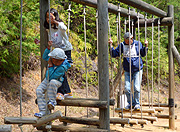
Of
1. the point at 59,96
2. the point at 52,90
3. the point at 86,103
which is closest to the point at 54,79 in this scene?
the point at 52,90

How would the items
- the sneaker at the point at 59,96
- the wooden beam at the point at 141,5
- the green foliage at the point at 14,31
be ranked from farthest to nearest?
1. the green foliage at the point at 14,31
2. the wooden beam at the point at 141,5
3. the sneaker at the point at 59,96

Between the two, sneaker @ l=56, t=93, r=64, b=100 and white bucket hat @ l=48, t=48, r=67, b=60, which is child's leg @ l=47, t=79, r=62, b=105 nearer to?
sneaker @ l=56, t=93, r=64, b=100

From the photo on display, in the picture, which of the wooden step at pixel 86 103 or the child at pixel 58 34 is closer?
the wooden step at pixel 86 103

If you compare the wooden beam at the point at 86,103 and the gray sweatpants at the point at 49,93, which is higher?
the gray sweatpants at the point at 49,93

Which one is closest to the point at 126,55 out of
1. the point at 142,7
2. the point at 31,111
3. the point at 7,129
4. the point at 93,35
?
the point at 142,7

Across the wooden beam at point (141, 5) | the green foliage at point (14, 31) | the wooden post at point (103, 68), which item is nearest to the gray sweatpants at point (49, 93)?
the wooden post at point (103, 68)

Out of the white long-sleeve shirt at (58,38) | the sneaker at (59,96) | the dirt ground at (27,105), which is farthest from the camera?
the dirt ground at (27,105)

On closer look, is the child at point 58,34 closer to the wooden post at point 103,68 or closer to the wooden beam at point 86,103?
the wooden beam at point 86,103

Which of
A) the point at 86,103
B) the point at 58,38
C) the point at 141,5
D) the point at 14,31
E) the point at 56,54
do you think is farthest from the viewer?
the point at 14,31

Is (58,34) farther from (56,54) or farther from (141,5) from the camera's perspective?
(141,5)

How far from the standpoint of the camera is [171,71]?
247 inches

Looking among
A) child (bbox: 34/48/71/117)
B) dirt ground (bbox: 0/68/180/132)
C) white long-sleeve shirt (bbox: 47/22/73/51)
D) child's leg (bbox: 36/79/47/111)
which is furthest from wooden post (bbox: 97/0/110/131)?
dirt ground (bbox: 0/68/180/132)

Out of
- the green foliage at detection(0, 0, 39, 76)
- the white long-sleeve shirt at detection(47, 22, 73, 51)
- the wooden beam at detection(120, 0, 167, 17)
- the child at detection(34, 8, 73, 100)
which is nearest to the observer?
the child at detection(34, 8, 73, 100)

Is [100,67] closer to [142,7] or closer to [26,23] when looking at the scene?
[142,7]
